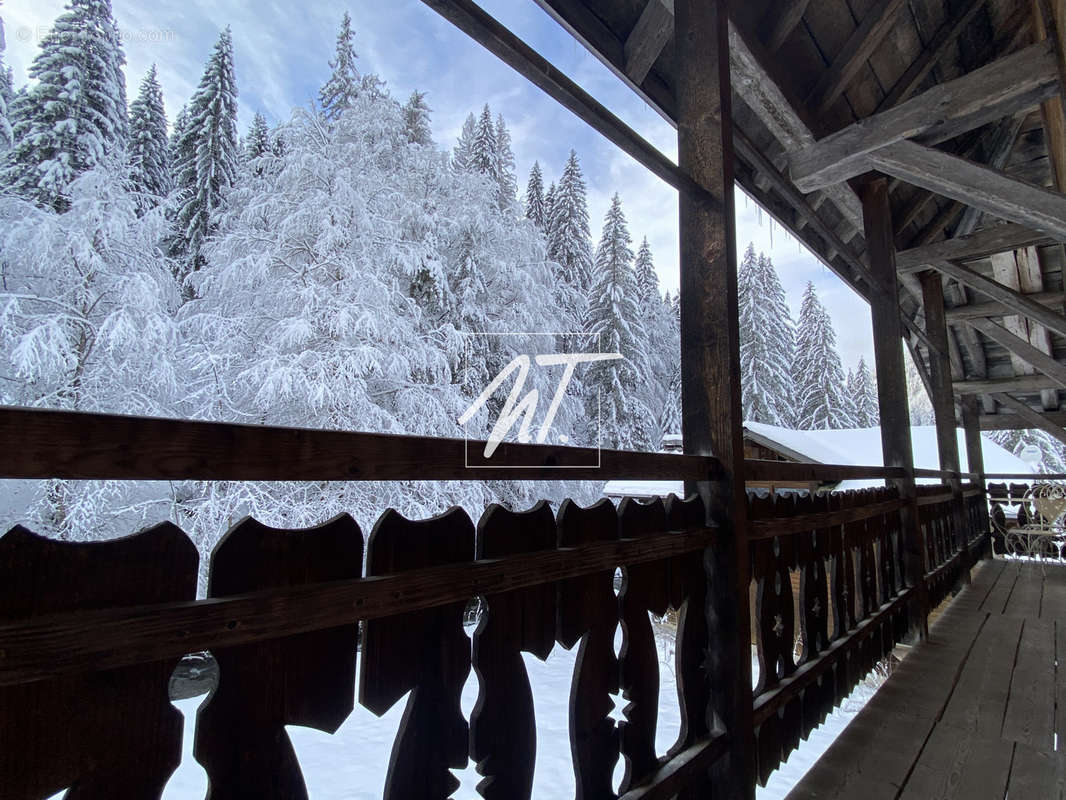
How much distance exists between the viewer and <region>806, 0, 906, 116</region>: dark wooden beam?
2.46m

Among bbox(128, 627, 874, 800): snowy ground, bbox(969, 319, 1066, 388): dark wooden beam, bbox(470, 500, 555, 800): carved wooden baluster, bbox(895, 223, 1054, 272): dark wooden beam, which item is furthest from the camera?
bbox(128, 627, 874, 800): snowy ground

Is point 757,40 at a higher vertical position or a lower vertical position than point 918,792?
higher

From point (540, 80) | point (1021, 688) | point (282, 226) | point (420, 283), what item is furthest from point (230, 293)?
point (1021, 688)

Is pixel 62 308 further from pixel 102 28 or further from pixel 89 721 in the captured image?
pixel 89 721

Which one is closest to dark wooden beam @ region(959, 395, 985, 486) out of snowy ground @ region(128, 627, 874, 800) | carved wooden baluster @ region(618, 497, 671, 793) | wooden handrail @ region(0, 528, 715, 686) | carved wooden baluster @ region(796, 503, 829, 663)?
snowy ground @ region(128, 627, 874, 800)

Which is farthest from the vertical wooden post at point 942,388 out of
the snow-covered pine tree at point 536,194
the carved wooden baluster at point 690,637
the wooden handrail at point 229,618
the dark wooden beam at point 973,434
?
the snow-covered pine tree at point 536,194

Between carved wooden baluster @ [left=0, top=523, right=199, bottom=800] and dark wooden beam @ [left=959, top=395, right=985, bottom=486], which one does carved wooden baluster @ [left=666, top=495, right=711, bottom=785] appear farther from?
dark wooden beam @ [left=959, top=395, right=985, bottom=486]

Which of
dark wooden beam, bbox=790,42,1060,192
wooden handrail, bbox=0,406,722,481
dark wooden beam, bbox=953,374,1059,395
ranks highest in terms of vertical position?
dark wooden beam, bbox=790,42,1060,192

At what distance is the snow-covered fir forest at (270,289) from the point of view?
6094mm

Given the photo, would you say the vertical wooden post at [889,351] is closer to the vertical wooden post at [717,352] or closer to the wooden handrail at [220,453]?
the vertical wooden post at [717,352]

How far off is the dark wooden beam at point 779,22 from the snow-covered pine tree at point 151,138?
37.6 ft

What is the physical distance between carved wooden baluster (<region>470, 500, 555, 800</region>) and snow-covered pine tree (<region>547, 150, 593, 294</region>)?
12436 mm

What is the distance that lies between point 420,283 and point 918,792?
7.64 meters

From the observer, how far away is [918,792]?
1515 millimetres
